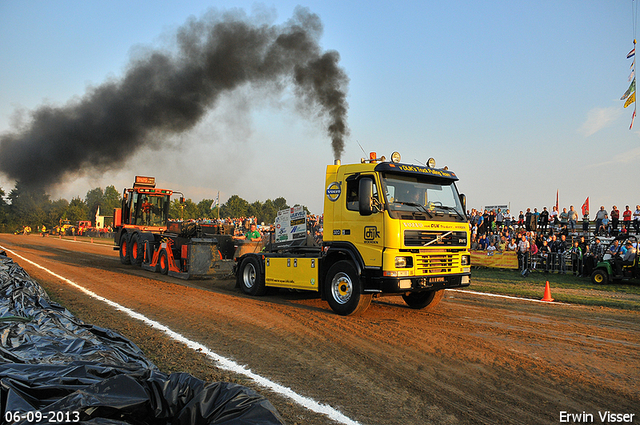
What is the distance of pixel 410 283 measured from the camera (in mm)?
7383

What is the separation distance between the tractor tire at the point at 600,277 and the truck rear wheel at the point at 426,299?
909cm

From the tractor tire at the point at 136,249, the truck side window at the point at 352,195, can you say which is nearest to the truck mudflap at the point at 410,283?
the truck side window at the point at 352,195

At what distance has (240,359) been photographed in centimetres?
518

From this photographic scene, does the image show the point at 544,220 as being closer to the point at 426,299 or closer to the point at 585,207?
the point at 585,207

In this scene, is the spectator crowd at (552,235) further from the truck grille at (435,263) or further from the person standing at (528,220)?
the truck grille at (435,263)

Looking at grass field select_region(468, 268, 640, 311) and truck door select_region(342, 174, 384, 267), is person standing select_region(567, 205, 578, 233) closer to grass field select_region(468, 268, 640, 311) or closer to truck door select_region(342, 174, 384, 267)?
grass field select_region(468, 268, 640, 311)

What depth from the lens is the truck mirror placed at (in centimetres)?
741

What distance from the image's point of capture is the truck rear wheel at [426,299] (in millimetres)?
9008

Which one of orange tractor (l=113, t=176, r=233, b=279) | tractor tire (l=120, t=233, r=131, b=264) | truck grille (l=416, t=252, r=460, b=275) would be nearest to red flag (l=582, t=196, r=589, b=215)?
truck grille (l=416, t=252, r=460, b=275)

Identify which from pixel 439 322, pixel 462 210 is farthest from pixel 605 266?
pixel 439 322

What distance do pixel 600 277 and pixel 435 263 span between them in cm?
1055

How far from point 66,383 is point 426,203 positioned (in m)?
6.55

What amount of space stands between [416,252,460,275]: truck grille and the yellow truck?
0.7 inches

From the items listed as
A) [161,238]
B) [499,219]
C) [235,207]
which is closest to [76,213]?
[235,207]
